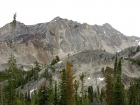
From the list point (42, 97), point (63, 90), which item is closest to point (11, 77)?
point (42, 97)

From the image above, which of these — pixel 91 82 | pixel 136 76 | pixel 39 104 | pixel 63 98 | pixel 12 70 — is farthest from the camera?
pixel 136 76

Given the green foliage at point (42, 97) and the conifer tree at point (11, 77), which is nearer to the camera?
the green foliage at point (42, 97)

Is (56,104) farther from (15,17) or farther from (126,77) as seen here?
(126,77)

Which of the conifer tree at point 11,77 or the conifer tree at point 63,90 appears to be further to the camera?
the conifer tree at point 63,90

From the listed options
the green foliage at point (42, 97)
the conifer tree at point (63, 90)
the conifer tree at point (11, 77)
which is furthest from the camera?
the conifer tree at point (63, 90)

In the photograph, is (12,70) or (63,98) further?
(63,98)

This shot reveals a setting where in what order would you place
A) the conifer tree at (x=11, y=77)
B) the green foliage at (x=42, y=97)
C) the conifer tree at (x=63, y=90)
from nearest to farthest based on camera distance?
the green foliage at (x=42, y=97)
the conifer tree at (x=11, y=77)
the conifer tree at (x=63, y=90)

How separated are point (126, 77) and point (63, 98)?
5042 inches

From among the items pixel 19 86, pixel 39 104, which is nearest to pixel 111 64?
pixel 19 86

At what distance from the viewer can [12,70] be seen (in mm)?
46094

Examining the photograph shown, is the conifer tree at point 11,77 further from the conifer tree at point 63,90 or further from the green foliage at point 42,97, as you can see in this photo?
the conifer tree at point 63,90

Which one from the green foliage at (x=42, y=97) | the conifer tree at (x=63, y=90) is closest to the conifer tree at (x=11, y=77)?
the green foliage at (x=42, y=97)

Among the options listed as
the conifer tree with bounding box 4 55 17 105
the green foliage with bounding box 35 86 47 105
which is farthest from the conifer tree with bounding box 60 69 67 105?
the green foliage with bounding box 35 86 47 105

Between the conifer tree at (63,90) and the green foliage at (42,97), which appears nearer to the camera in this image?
the green foliage at (42,97)
